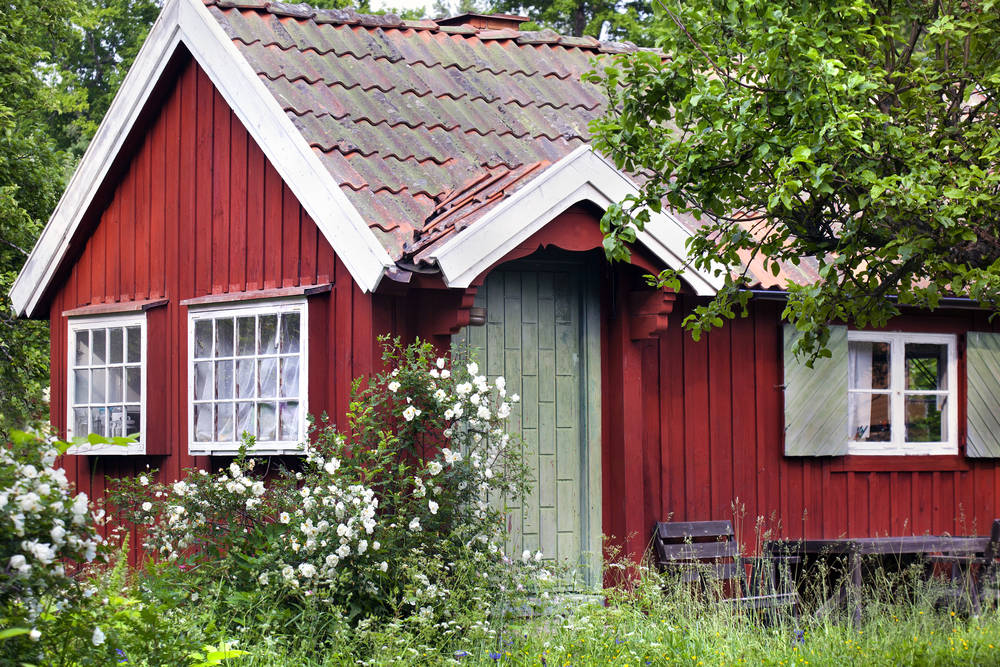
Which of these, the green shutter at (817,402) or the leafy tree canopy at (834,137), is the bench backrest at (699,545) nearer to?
the green shutter at (817,402)

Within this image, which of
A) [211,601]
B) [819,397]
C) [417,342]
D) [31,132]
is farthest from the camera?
[31,132]

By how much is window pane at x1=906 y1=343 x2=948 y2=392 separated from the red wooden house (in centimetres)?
3

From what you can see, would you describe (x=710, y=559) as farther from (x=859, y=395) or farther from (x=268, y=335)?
(x=268, y=335)

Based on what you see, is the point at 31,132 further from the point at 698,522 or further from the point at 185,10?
the point at 698,522

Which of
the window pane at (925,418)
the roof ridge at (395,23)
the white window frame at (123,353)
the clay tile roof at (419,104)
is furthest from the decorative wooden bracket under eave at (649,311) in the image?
the white window frame at (123,353)

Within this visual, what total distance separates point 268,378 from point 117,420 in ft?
7.16

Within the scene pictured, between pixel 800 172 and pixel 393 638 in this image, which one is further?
pixel 393 638

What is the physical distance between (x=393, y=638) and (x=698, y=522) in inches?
159

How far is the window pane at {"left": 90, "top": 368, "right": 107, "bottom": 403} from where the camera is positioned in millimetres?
10859

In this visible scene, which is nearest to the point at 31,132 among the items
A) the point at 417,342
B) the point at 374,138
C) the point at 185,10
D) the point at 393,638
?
the point at 185,10

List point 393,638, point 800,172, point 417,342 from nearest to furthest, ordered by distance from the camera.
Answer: point 800,172, point 393,638, point 417,342

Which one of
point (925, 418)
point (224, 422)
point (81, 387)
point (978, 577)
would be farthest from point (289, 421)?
point (925, 418)

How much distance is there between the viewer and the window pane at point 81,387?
1101 centimetres

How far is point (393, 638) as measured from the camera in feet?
21.2
